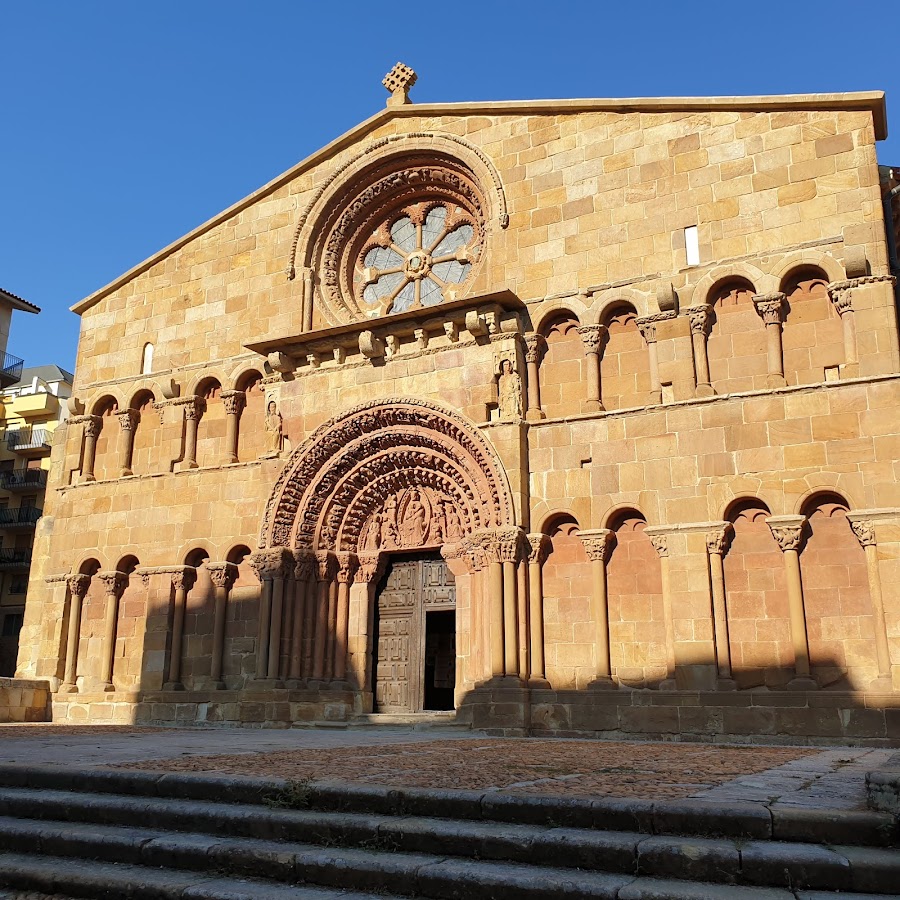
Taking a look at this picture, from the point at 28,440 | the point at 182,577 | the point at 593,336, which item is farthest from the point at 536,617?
the point at 28,440

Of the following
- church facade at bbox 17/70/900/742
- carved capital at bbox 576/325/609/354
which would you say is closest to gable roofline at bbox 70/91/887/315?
church facade at bbox 17/70/900/742

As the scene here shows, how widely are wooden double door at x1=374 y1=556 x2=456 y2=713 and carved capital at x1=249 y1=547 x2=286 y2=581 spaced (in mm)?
2009

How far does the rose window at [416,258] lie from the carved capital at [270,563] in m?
5.51

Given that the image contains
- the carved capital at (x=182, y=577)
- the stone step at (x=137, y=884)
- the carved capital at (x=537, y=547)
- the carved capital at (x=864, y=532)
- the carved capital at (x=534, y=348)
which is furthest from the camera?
the carved capital at (x=182, y=577)

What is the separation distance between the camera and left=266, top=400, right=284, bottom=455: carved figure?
18469mm

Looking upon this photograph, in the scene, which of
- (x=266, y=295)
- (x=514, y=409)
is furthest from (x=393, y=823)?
(x=266, y=295)

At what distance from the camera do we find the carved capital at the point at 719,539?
47.1ft

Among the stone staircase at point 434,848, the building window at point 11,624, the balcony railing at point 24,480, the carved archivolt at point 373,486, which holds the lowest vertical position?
the stone staircase at point 434,848

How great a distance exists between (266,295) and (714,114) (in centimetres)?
960

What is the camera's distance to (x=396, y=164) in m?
19.8

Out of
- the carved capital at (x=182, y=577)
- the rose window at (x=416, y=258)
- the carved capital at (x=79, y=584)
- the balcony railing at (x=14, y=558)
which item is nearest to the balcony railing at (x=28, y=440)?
the balcony railing at (x=14, y=558)

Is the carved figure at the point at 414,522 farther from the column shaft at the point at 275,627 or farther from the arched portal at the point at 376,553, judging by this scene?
A: the column shaft at the point at 275,627

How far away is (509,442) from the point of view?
16172mm

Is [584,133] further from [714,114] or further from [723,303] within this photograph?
[723,303]
